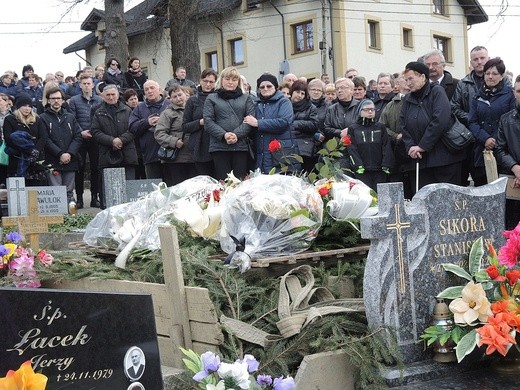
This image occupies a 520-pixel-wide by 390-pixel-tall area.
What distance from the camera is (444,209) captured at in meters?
4.61

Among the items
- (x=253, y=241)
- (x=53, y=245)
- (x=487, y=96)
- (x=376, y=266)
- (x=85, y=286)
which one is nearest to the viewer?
(x=376, y=266)

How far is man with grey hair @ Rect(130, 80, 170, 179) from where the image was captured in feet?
35.8

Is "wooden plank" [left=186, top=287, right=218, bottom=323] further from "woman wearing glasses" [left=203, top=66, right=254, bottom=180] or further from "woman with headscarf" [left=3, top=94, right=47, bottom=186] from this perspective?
"woman with headscarf" [left=3, top=94, right=47, bottom=186]

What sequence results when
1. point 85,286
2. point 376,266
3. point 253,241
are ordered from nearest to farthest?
1. point 376,266
2. point 253,241
3. point 85,286

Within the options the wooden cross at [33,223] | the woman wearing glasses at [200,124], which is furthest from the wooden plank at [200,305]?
the woman wearing glasses at [200,124]

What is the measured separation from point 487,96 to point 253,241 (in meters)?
3.93

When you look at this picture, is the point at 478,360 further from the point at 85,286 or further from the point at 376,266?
the point at 85,286

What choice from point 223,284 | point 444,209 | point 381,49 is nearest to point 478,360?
point 444,209

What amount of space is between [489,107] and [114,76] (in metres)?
7.94

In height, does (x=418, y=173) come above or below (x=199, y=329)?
above

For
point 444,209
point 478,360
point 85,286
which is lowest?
point 478,360

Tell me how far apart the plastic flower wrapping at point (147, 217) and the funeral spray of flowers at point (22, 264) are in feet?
1.80

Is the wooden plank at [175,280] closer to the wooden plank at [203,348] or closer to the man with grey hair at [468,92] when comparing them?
the wooden plank at [203,348]

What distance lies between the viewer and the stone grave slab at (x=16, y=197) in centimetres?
966
